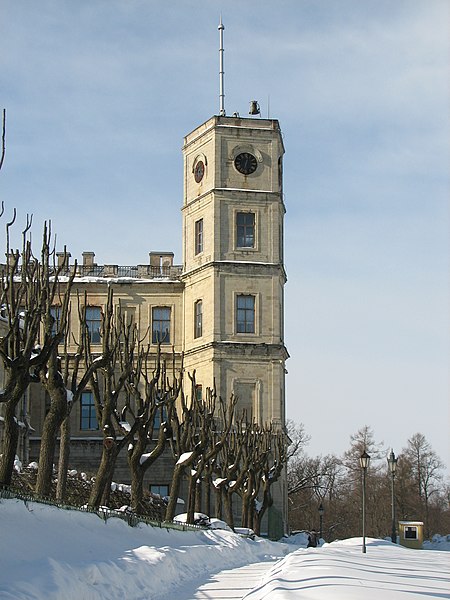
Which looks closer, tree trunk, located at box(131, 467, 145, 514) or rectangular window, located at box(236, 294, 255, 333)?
tree trunk, located at box(131, 467, 145, 514)

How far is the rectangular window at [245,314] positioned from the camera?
66062mm

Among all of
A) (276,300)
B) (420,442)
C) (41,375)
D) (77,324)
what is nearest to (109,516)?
(41,375)

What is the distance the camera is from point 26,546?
18.2m

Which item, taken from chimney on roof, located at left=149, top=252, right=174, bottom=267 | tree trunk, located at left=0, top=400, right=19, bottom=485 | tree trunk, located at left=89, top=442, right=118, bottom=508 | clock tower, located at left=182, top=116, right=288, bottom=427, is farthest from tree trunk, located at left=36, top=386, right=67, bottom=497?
chimney on roof, located at left=149, top=252, right=174, bottom=267

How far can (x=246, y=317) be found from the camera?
6612 centimetres

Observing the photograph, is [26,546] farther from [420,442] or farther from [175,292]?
[420,442]

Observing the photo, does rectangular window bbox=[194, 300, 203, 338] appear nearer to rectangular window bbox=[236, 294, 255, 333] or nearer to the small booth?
rectangular window bbox=[236, 294, 255, 333]

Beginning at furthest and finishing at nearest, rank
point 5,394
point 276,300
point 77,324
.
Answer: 1. point 77,324
2. point 276,300
3. point 5,394

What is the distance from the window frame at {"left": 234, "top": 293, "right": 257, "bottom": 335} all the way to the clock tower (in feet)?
0.21

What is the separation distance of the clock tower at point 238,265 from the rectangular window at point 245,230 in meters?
0.06

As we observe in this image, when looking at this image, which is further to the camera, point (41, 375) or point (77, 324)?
point (77, 324)

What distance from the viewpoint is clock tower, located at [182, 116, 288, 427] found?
214 feet

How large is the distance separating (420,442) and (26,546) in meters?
86.4

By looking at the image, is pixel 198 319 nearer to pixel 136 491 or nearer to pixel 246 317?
pixel 246 317
